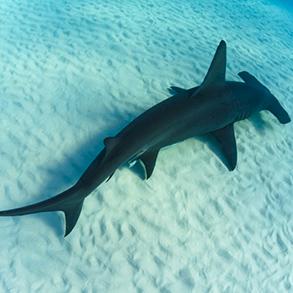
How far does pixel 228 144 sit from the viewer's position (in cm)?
441

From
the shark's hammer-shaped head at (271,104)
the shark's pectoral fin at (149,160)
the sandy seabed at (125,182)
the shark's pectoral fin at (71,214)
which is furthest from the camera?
the shark's hammer-shaped head at (271,104)

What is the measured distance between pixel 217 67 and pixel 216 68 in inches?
0.7

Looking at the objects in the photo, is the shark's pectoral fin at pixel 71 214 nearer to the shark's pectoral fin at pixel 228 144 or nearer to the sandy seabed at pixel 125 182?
the sandy seabed at pixel 125 182

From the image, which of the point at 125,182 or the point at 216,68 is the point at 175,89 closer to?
the point at 216,68

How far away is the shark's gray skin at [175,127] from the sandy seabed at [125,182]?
0.37 metres

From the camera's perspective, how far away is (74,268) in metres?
3.13

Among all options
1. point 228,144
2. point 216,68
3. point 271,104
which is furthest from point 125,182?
point 271,104

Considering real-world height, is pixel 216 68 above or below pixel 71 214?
above

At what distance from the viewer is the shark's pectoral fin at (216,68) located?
386 centimetres

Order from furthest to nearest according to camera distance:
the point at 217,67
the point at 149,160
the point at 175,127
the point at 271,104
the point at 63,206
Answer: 1. the point at 271,104
2. the point at 217,67
3. the point at 175,127
4. the point at 149,160
5. the point at 63,206

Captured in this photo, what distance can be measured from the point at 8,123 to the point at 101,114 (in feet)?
4.18

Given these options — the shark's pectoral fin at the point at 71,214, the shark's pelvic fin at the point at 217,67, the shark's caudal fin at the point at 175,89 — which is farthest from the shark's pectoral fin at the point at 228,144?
the shark's pectoral fin at the point at 71,214

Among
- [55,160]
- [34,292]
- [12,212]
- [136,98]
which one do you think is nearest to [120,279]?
[34,292]

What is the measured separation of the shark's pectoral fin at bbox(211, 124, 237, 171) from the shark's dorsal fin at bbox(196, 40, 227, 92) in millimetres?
755
